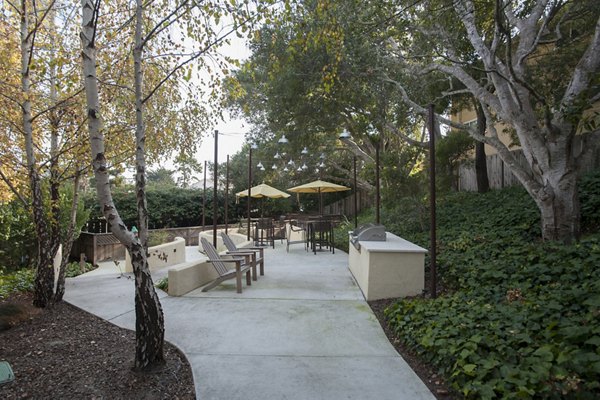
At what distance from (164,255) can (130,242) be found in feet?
19.9

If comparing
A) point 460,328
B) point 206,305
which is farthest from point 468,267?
point 206,305

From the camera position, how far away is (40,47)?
5496mm

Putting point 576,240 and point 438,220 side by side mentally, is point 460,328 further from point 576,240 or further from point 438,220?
point 438,220

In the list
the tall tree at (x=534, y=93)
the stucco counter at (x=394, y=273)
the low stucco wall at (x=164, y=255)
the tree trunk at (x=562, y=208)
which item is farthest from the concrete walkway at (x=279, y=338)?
the tall tree at (x=534, y=93)

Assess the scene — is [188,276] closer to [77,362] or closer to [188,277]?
[188,277]

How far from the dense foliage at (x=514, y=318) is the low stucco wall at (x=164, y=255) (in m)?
6.11

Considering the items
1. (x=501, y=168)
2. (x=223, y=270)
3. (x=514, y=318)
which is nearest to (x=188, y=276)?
(x=223, y=270)

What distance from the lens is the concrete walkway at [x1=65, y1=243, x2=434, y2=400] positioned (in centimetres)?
289

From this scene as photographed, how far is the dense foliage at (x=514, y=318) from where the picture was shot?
7.88 ft

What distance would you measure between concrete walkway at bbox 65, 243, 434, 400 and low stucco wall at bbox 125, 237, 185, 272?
63.5 inches

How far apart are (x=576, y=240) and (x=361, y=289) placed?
11.3 ft

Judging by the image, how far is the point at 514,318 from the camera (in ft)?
11.0

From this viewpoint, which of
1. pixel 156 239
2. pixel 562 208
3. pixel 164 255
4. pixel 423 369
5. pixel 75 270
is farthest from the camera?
pixel 156 239

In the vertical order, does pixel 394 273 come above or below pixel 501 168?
below
